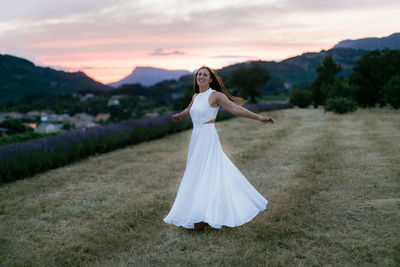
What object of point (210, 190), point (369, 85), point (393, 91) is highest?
point (369, 85)

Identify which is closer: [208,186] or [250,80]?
[208,186]

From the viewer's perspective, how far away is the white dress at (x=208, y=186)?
3654 mm

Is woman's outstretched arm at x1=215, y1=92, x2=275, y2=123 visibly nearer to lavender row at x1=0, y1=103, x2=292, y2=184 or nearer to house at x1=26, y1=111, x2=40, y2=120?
lavender row at x1=0, y1=103, x2=292, y2=184

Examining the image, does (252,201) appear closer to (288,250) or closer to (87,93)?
(288,250)

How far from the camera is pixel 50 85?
81750 mm

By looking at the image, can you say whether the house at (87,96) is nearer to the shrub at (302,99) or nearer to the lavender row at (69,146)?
the shrub at (302,99)

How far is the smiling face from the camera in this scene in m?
3.78

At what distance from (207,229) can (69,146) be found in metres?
5.91

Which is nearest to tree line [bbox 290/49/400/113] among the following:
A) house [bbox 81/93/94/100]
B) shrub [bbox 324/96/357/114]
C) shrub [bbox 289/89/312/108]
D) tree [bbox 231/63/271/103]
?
shrub [bbox 324/96/357/114]

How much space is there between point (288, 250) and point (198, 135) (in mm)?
1639

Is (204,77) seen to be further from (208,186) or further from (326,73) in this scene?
(326,73)

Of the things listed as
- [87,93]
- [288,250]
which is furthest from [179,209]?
[87,93]

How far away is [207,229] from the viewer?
389 cm

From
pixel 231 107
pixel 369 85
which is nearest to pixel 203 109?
pixel 231 107
